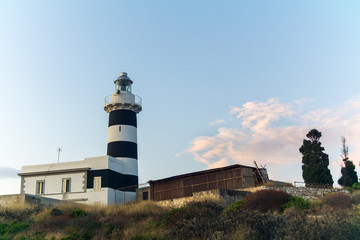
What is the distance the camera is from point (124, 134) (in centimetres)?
3428

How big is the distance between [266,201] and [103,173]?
15628 millimetres

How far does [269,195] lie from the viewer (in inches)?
789

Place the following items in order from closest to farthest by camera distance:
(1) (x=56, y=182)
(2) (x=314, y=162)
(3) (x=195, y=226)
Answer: (3) (x=195, y=226), (1) (x=56, y=182), (2) (x=314, y=162)

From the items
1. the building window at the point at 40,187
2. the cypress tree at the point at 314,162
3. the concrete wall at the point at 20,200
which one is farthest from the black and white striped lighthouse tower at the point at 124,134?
the cypress tree at the point at 314,162

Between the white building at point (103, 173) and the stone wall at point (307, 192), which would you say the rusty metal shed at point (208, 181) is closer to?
the stone wall at point (307, 192)

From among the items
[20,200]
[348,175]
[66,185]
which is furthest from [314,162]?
[20,200]

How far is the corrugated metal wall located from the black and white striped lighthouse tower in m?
3.76

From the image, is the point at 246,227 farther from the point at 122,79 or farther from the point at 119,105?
the point at 122,79

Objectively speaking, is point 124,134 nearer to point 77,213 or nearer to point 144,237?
point 77,213

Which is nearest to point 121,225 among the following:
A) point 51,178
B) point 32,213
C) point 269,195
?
point 32,213

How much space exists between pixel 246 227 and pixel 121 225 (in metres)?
6.77

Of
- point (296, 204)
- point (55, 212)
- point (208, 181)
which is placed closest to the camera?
point (296, 204)

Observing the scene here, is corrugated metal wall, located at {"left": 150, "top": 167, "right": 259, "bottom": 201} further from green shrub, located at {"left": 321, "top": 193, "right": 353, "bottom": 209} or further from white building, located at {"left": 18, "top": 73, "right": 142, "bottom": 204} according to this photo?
green shrub, located at {"left": 321, "top": 193, "right": 353, "bottom": 209}

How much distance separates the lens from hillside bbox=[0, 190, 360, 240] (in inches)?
490
